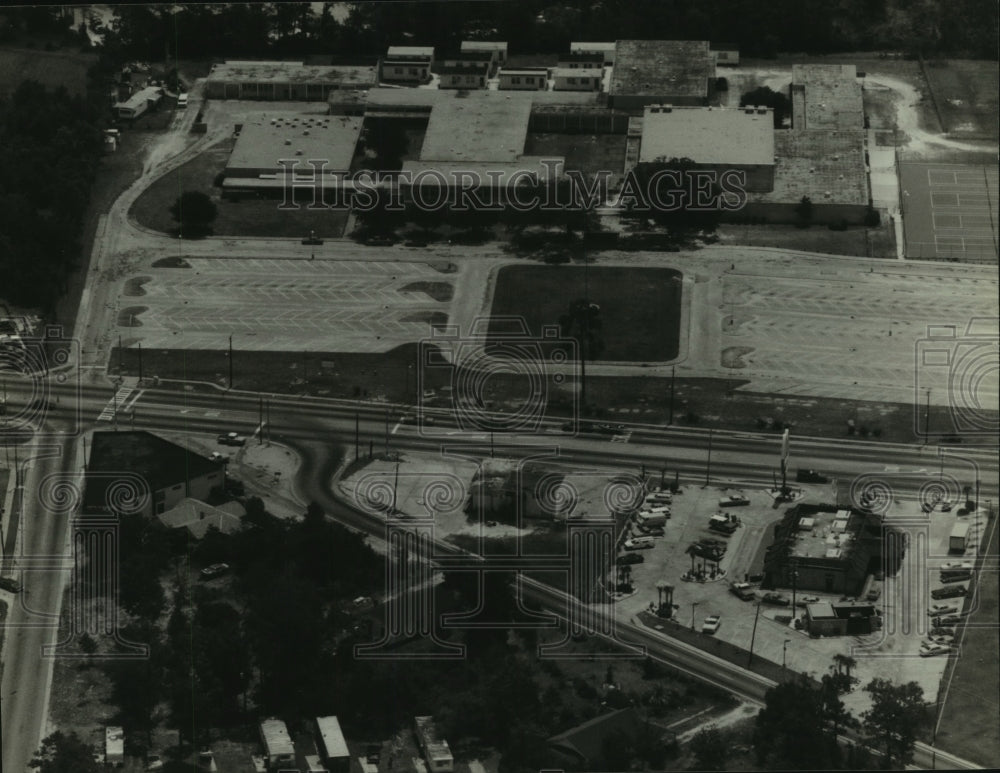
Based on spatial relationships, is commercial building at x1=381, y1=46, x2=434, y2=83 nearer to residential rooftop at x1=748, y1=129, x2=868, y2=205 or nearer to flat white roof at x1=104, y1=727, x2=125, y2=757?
residential rooftop at x1=748, y1=129, x2=868, y2=205

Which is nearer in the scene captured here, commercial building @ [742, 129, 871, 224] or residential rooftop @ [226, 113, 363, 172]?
commercial building @ [742, 129, 871, 224]

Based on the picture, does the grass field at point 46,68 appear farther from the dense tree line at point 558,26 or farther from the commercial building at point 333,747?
the commercial building at point 333,747

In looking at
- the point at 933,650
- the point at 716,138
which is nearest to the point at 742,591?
the point at 933,650

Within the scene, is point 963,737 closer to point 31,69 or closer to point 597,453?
point 597,453

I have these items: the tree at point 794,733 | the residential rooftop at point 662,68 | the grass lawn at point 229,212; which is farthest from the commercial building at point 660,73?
the tree at point 794,733

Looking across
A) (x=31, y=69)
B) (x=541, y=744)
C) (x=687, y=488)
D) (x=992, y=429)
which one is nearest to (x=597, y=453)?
(x=687, y=488)

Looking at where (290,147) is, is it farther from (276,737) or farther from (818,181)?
(276,737)

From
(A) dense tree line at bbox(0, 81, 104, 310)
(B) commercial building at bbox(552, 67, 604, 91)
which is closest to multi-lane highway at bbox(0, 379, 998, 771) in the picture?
(A) dense tree line at bbox(0, 81, 104, 310)
